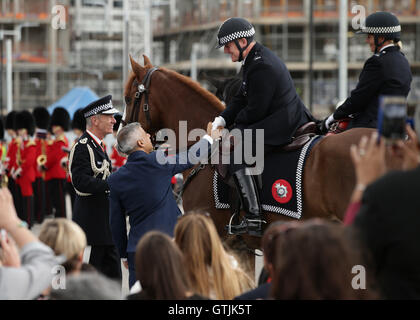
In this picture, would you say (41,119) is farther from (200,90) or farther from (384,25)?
(384,25)

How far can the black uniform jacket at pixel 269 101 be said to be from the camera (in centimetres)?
668

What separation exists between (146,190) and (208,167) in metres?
1.15

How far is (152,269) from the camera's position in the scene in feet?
11.7

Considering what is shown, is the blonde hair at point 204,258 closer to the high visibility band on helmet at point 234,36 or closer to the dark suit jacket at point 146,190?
the dark suit jacket at point 146,190

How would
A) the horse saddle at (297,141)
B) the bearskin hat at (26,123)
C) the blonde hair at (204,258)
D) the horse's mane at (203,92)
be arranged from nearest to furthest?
the blonde hair at (204,258) → the horse saddle at (297,141) → the horse's mane at (203,92) → the bearskin hat at (26,123)

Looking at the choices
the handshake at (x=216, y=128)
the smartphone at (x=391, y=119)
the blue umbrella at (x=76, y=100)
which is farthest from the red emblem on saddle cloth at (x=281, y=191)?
the blue umbrella at (x=76, y=100)

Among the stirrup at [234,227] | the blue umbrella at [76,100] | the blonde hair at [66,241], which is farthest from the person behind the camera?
the blue umbrella at [76,100]

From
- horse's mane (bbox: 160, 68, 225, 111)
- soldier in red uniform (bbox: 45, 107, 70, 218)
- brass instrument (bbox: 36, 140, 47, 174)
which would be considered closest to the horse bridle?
horse's mane (bbox: 160, 68, 225, 111)

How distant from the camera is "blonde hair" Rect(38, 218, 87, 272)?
3.99 m

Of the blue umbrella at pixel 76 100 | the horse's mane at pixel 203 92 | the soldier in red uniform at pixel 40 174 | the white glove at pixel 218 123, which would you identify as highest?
the blue umbrella at pixel 76 100

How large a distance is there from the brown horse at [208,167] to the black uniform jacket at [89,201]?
2.46 ft
